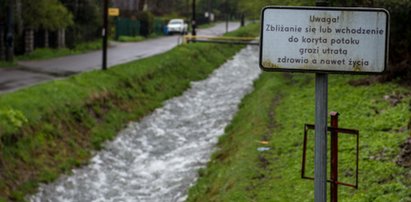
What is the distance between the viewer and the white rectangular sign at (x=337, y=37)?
4.17m

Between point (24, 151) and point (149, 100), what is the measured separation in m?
9.26

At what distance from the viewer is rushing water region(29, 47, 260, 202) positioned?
11984 millimetres

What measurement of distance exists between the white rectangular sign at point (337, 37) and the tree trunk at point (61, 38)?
1164 inches

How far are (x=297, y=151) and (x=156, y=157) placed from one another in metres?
4.94

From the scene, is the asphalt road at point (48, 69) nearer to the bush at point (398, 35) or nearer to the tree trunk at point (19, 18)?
the tree trunk at point (19, 18)

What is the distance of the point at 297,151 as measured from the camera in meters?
10.9

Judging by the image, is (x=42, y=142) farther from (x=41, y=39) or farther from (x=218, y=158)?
(x=41, y=39)

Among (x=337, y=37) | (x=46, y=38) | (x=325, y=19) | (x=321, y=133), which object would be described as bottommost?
(x=321, y=133)

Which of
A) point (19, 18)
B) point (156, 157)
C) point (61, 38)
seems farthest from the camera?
point (61, 38)

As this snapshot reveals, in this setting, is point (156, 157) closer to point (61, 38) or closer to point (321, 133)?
point (321, 133)

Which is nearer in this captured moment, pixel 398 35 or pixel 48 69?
pixel 398 35

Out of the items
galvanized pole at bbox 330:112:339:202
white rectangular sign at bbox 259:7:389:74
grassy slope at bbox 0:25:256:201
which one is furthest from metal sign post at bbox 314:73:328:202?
grassy slope at bbox 0:25:256:201

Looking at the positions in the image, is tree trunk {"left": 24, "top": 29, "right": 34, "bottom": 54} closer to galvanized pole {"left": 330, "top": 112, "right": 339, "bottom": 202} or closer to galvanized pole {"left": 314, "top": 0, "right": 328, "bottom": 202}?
galvanized pole {"left": 330, "top": 112, "right": 339, "bottom": 202}

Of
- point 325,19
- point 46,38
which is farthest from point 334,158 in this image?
point 46,38
